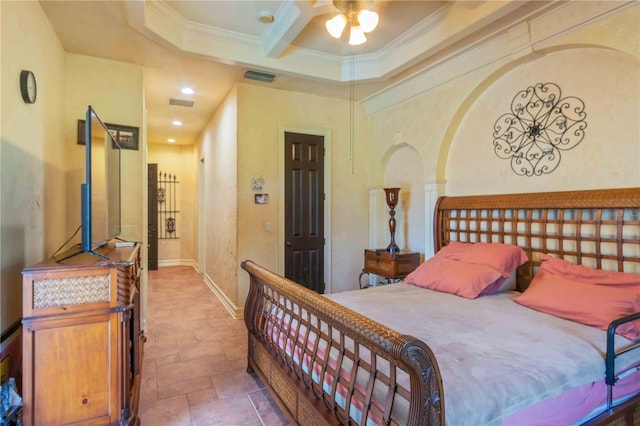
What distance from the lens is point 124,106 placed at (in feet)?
11.3

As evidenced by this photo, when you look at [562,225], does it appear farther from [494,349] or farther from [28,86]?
[28,86]

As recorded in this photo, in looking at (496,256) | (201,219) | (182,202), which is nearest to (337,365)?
(496,256)

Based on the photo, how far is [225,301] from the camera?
459 centimetres

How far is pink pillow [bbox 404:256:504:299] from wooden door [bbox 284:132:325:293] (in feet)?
5.57

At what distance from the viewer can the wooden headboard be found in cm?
225

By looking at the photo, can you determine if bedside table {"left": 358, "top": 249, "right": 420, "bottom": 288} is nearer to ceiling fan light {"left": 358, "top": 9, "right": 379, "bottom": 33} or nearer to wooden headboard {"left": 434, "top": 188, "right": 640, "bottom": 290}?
wooden headboard {"left": 434, "top": 188, "right": 640, "bottom": 290}

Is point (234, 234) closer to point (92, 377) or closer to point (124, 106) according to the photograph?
point (124, 106)

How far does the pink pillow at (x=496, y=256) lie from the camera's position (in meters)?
2.66

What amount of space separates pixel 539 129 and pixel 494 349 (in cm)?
207

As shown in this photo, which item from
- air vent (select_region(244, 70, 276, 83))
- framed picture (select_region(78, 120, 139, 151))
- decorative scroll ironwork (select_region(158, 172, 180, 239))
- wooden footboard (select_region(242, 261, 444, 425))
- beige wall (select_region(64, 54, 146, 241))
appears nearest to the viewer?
wooden footboard (select_region(242, 261, 444, 425))

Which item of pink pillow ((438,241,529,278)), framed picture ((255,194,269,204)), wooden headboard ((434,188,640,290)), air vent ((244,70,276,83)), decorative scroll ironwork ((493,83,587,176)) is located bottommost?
pink pillow ((438,241,529,278))

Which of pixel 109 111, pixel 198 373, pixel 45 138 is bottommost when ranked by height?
pixel 198 373

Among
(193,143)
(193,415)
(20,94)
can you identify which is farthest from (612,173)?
(193,143)

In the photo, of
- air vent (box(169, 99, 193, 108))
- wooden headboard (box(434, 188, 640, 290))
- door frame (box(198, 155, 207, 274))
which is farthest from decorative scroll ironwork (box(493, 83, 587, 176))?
door frame (box(198, 155, 207, 274))
